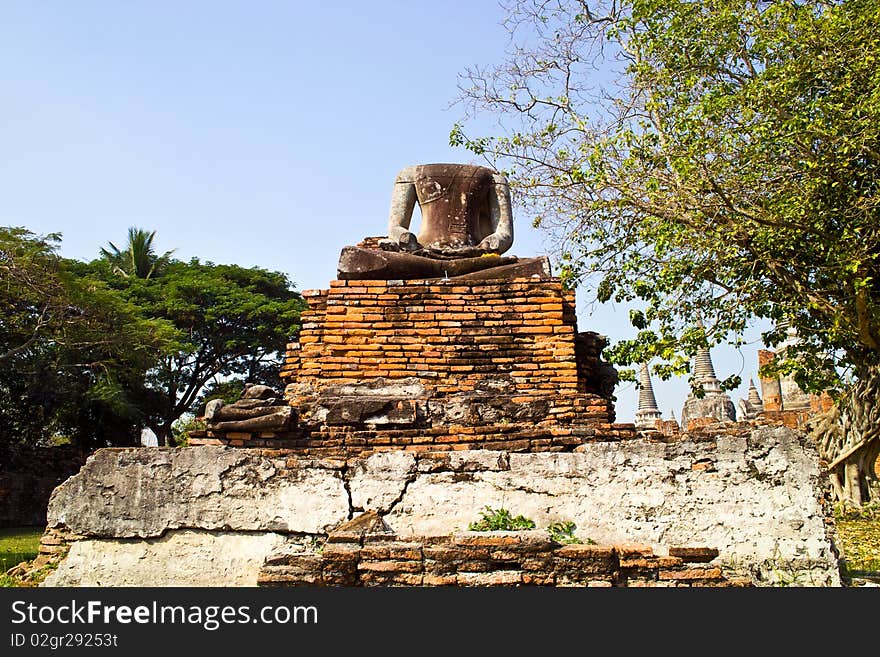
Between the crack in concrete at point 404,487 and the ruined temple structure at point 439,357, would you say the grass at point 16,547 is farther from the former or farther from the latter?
the crack in concrete at point 404,487

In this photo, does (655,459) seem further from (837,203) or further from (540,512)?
(837,203)

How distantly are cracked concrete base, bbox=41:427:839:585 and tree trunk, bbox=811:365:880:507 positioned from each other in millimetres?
6087

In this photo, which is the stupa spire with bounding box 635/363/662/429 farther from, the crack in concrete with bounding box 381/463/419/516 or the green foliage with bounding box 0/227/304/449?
the crack in concrete with bounding box 381/463/419/516

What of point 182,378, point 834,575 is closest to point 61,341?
point 182,378

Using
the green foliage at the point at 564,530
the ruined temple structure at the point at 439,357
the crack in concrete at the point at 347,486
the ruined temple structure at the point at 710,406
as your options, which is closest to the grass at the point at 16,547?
the crack in concrete at the point at 347,486

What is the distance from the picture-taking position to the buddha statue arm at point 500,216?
7.26 m

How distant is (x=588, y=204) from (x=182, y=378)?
52.2ft

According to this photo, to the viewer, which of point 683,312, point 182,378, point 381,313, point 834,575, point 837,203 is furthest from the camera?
point 182,378

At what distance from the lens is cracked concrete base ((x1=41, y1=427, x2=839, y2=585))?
5.30m

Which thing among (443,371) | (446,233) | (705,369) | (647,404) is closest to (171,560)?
(443,371)

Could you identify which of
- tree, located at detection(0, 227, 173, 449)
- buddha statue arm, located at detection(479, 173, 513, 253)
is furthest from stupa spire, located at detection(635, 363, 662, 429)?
buddha statue arm, located at detection(479, 173, 513, 253)

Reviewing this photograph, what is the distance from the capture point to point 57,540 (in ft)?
17.8

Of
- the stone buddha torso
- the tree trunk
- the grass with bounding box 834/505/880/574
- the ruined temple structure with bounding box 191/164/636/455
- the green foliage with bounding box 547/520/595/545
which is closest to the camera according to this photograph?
the green foliage with bounding box 547/520/595/545

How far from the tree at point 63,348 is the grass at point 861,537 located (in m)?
14.2
